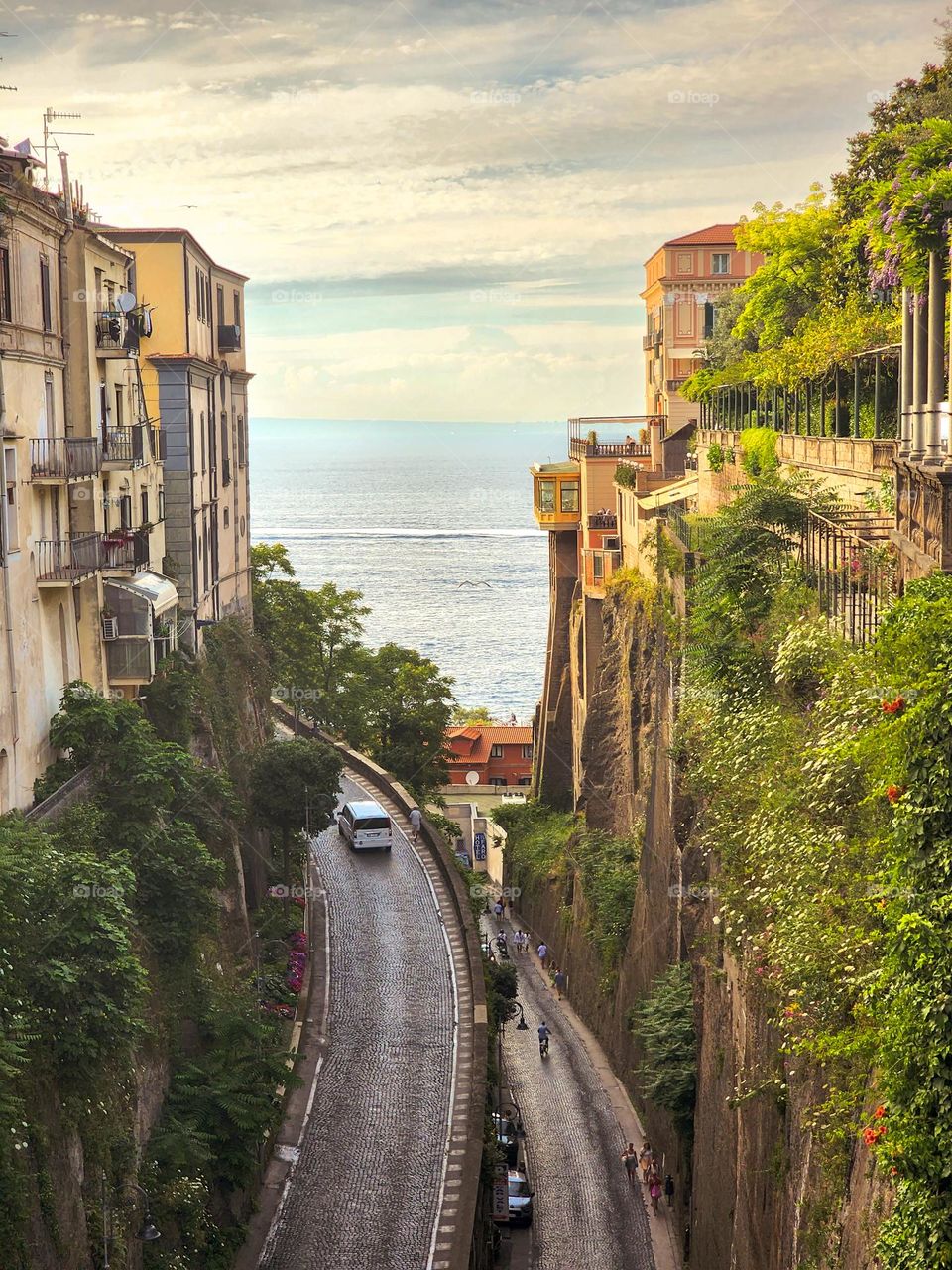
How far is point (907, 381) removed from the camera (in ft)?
71.1

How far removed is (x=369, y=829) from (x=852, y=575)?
72.3 feet

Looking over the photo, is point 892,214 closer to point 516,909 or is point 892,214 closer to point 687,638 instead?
point 687,638

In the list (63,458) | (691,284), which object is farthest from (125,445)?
(691,284)

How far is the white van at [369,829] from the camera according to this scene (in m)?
39.4

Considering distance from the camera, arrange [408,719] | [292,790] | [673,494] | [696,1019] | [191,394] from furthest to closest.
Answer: [408,719] < [673,494] < [191,394] < [292,790] < [696,1019]

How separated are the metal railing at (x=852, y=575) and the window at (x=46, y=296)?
13.4 meters

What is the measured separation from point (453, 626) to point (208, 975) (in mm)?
107139

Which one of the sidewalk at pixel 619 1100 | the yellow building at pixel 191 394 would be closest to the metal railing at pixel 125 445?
the yellow building at pixel 191 394

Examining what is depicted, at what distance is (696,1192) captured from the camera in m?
26.0

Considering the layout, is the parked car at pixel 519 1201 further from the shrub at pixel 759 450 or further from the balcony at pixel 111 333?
the balcony at pixel 111 333

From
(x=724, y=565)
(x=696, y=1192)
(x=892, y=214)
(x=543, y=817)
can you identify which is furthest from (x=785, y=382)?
(x=543, y=817)

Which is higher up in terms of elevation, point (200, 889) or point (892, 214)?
point (892, 214)

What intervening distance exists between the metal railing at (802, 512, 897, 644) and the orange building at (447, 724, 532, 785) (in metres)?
56.9

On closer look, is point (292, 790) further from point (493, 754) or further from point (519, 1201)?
point (493, 754)
